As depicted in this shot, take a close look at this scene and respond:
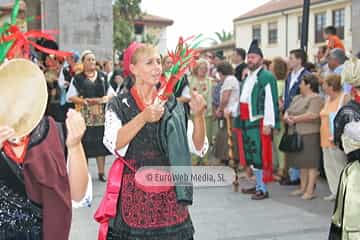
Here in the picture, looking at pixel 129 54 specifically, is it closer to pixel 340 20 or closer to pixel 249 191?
pixel 249 191

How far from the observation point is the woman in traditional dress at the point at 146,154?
299 cm

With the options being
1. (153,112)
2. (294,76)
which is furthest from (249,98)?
(153,112)

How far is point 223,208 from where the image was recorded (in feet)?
20.8

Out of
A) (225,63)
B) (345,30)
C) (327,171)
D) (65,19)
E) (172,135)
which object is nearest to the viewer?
(172,135)

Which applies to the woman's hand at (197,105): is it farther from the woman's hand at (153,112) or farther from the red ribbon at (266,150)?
the red ribbon at (266,150)

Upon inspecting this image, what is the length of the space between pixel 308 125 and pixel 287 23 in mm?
40039

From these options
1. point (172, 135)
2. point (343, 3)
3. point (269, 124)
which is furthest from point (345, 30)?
point (172, 135)

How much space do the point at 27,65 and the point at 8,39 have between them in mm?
158

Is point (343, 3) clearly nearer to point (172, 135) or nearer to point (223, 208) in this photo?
point (223, 208)

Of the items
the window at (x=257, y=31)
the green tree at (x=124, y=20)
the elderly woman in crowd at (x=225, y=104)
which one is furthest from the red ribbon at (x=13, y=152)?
the window at (x=257, y=31)

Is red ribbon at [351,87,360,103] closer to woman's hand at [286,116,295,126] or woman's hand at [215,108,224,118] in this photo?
woman's hand at [286,116,295,126]

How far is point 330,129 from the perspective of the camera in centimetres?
611

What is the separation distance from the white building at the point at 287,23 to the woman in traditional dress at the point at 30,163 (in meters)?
35.5

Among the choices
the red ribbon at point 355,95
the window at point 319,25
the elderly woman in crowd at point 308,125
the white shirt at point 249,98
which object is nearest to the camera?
the red ribbon at point 355,95
